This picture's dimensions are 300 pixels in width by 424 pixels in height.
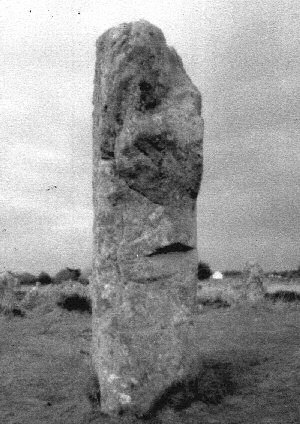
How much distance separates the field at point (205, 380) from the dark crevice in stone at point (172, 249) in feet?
4.41

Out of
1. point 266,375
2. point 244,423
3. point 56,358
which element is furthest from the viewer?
point 56,358

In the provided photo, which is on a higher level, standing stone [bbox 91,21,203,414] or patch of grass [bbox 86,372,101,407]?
standing stone [bbox 91,21,203,414]

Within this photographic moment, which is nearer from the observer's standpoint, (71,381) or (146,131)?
(146,131)

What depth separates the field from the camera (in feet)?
28.3

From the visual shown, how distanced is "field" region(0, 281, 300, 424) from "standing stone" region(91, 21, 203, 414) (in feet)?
1.48

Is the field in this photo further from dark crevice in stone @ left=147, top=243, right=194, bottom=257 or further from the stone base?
dark crevice in stone @ left=147, top=243, right=194, bottom=257

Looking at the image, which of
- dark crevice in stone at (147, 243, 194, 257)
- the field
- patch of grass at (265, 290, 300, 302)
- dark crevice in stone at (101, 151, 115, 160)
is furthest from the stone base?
patch of grass at (265, 290, 300, 302)

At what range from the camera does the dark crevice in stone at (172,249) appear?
9.12 meters

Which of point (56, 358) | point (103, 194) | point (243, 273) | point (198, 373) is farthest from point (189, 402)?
point (243, 273)

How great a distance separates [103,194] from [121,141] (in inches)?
30.7

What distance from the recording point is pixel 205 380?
9367 millimetres

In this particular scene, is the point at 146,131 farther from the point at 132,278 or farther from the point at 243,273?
the point at 243,273

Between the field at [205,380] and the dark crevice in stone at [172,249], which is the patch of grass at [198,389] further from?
the dark crevice in stone at [172,249]

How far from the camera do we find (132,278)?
9.01 metres
